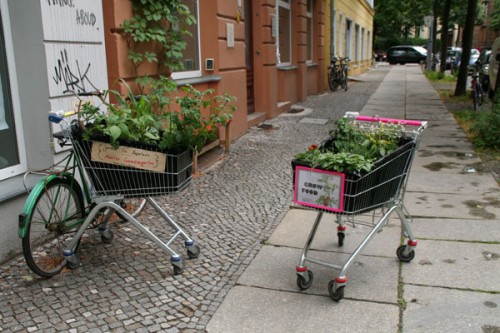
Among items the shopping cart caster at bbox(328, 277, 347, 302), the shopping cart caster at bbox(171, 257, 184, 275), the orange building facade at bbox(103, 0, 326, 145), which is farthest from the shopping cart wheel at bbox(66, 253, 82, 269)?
the orange building facade at bbox(103, 0, 326, 145)

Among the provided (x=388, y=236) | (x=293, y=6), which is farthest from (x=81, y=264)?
(x=293, y=6)

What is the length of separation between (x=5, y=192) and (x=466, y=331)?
11.2ft

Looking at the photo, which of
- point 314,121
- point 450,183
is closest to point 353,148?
point 450,183

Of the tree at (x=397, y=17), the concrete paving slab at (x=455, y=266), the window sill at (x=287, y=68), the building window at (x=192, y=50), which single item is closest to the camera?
the concrete paving slab at (x=455, y=266)

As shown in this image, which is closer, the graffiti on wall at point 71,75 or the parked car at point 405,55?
the graffiti on wall at point 71,75

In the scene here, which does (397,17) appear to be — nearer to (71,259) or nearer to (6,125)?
(6,125)

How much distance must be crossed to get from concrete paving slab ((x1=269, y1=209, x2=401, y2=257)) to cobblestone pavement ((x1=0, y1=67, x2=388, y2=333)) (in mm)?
145

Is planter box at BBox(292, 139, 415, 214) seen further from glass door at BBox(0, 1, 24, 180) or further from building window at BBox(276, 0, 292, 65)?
building window at BBox(276, 0, 292, 65)

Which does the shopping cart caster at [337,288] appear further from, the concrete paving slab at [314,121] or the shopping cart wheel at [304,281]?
the concrete paving slab at [314,121]

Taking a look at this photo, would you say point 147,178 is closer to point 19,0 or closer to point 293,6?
point 19,0

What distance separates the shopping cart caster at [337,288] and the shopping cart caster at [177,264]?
1.08 metres

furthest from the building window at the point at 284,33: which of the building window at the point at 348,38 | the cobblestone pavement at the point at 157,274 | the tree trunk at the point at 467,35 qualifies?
the building window at the point at 348,38

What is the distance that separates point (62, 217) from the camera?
384 cm

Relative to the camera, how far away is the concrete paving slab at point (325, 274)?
3.55 metres
